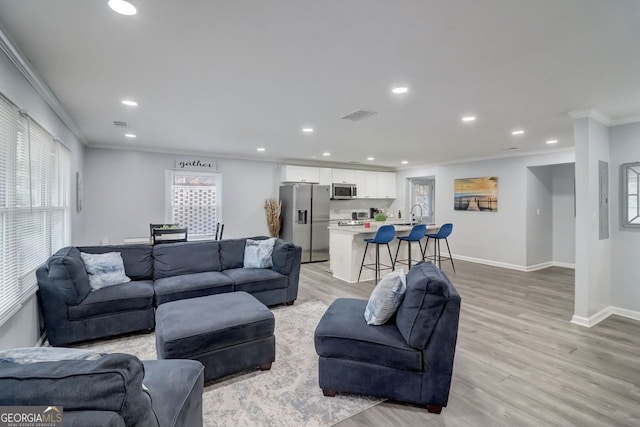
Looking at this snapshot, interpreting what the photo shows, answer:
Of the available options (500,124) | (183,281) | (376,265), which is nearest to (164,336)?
(183,281)

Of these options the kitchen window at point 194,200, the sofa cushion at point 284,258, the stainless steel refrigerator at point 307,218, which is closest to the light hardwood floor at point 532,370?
the sofa cushion at point 284,258

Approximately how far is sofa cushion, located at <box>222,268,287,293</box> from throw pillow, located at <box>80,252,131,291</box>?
→ 1152 mm

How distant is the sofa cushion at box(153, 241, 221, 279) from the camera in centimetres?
375

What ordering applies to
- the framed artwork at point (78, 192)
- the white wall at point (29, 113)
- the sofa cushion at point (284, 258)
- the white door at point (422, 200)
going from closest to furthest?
1. the white wall at point (29, 113)
2. the sofa cushion at point (284, 258)
3. the framed artwork at point (78, 192)
4. the white door at point (422, 200)

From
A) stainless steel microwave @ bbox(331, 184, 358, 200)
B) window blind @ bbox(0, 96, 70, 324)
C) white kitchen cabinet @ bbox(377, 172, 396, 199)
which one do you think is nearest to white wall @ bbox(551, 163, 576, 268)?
white kitchen cabinet @ bbox(377, 172, 396, 199)

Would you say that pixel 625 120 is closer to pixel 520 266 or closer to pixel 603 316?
pixel 603 316

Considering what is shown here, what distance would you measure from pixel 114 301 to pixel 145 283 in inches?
17.8

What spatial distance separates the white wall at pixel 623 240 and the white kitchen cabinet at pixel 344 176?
16.7ft

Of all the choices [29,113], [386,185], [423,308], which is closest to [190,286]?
[29,113]

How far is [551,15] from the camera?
170cm

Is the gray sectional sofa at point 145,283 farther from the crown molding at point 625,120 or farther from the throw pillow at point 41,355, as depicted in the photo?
the crown molding at point 625,120

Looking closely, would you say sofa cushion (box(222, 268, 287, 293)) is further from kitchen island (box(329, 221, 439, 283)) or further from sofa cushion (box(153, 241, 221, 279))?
kitchen island (box(329, 221, 439, 283))

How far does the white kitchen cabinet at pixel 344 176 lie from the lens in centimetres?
780

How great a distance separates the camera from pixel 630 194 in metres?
3.70
